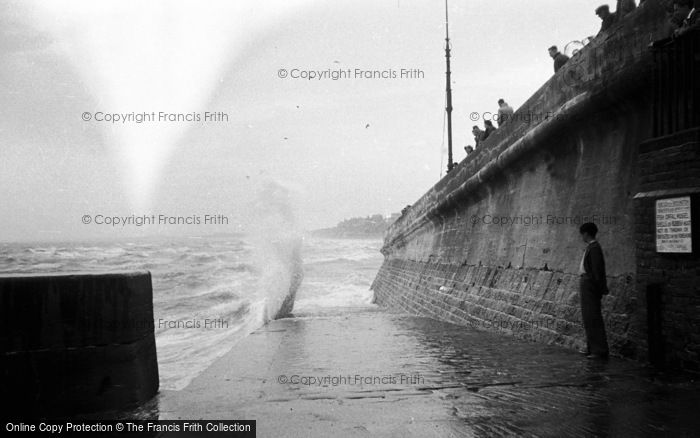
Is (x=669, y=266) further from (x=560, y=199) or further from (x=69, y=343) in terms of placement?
(x=69, y=343)

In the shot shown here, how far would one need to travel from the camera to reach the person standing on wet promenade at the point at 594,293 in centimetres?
533

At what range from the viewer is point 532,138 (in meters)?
7.85

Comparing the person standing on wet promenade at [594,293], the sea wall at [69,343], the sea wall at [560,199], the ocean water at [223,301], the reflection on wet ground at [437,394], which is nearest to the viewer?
the reflection on wet ground at [437,394]

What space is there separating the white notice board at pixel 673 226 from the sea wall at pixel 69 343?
187 inches

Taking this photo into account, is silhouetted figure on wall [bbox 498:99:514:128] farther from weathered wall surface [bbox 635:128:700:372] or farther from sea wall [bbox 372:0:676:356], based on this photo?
weathered wall surface [bbox 635:128:700:372]

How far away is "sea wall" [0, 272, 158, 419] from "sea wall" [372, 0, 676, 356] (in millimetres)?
4862

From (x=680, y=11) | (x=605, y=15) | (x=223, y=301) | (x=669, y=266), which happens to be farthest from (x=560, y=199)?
(x=223, y=301)

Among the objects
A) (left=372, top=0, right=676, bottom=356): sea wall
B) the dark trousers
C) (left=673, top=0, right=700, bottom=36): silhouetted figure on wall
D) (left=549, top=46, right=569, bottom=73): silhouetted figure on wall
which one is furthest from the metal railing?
(left=549, top=46, right=569, bottom=73): silhouetted figure on wall

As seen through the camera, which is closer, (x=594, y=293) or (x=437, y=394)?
(x=437, y=394)

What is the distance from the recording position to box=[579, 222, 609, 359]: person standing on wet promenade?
A: 5.33 meters

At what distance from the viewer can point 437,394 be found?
4176 mm

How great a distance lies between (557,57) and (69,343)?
902 cm

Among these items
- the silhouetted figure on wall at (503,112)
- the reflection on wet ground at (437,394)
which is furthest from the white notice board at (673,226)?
the silhouetted figure on wall at (503,112)

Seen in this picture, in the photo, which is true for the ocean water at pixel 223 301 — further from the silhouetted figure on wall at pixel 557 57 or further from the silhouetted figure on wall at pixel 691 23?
the silhouetted figure on wall at pixel 557 57
